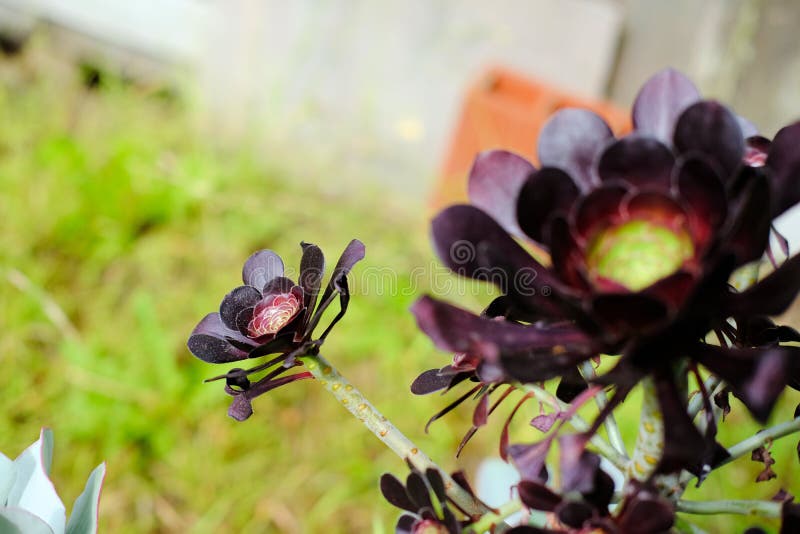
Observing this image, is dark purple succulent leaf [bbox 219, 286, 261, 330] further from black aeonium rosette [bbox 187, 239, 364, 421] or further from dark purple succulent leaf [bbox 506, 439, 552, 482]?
dark purple succulent leaf [bbox 506, 439, 552, 482]

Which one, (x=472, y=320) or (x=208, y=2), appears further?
(x=208, y=2)

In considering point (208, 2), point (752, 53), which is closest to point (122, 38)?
point (208, 2)

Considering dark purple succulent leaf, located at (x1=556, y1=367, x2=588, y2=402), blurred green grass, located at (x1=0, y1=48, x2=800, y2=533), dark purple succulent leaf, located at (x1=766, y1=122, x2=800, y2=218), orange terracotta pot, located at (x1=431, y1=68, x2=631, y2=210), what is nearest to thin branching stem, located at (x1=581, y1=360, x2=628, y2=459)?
dark purple succulent leaf, located at (x1=556, y1=367, x2=588, y2=402)

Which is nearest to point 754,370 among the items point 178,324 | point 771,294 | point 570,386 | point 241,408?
point 771,294

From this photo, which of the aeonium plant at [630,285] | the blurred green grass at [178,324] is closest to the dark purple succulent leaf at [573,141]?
the aeonium plant at [630,285]

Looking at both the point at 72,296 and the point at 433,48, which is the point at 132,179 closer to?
the point at 72,296
